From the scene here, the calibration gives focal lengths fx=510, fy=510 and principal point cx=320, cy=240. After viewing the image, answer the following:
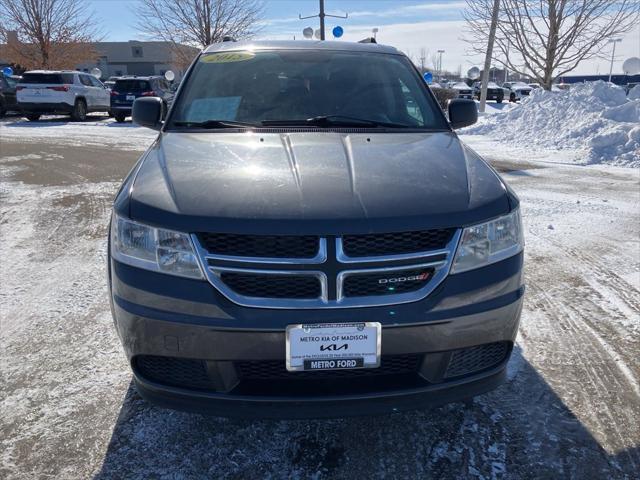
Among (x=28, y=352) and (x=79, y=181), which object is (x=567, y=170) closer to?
(x=79, y=181)

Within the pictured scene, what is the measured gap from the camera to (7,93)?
18.5 m

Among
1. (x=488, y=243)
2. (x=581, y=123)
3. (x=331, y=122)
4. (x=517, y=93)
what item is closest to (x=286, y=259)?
(x=488, y=243)

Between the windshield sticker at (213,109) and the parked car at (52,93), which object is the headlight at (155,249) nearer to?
the windshield sticker at (213,109)

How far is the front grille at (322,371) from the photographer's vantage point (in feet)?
6.07

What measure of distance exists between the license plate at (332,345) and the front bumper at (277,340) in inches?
1.1

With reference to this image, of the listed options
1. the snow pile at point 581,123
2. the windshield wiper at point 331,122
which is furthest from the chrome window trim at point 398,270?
the snow pile at point 581,123

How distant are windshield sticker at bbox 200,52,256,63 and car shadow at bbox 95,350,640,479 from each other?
2.21 metres

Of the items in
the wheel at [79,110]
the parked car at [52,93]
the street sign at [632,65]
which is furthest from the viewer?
the wheel at [79,110]

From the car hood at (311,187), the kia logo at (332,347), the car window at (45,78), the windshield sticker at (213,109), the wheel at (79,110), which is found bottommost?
the wheel at (79,110)

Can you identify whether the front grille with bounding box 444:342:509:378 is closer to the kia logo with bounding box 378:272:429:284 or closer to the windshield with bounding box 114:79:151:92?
the kia logo with bounding box 378:272:429:284

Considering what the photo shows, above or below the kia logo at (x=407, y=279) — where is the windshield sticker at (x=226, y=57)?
above

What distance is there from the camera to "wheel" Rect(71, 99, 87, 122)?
58.7 feet

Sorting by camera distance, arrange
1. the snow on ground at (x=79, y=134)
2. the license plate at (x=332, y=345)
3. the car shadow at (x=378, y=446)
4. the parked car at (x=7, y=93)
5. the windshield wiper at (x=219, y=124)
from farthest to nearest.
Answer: the parked car at (x=7, y=93) < the snow on ground at (x=79, y=134) < the windshield wiper at (x=219, y=124) < the car shadow at (x=378, y=446) < the license plate at (x=332, y=345)

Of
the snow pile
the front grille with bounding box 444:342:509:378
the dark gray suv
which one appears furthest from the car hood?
the snow pile
